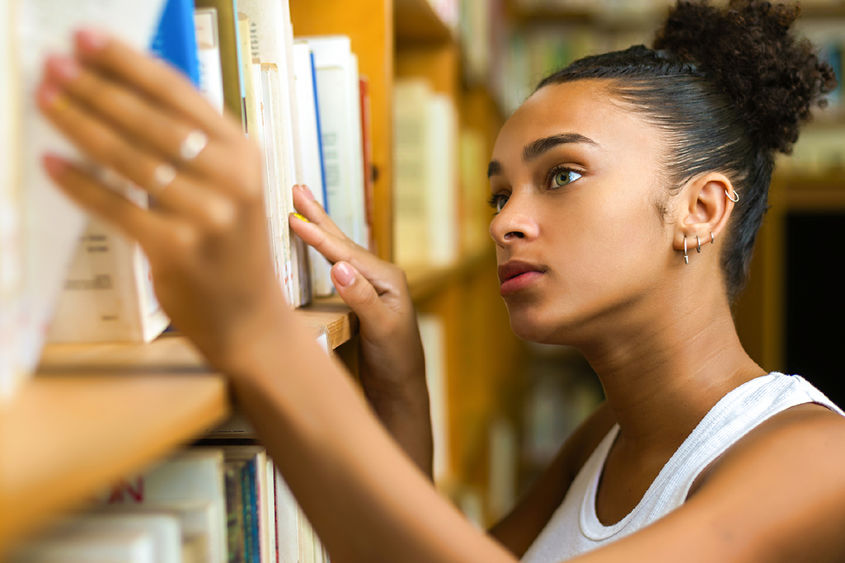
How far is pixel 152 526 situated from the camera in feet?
1.56

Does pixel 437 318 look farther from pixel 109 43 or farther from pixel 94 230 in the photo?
pixel 109 43

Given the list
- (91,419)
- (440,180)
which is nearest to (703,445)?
(91,419)

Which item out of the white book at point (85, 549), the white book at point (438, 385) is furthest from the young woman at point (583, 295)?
the white book at point (438, 385)

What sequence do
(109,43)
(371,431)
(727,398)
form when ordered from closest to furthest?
1. (109,43)
2. (371,431)
3. (727,398)

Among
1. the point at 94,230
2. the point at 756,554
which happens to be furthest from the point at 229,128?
the point at 756,554

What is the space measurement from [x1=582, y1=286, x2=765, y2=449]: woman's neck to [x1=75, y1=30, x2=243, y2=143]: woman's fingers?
0.71m

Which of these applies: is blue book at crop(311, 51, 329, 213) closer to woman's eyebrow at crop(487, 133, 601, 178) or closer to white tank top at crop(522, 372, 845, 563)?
woman's eyebrow at crop(487, 133, 601, 178)

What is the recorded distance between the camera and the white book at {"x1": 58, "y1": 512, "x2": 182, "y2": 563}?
468 millimetres

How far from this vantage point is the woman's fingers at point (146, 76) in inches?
16.2

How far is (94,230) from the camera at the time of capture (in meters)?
0.55

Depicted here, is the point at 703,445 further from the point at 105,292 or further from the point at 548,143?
the point at 105,292

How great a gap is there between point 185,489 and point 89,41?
1.04ft

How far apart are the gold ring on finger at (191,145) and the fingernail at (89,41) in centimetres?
7

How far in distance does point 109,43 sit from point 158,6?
102mm
